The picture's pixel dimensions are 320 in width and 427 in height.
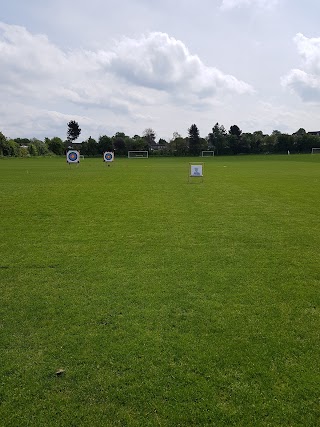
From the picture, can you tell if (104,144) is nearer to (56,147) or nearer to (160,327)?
(56,147)

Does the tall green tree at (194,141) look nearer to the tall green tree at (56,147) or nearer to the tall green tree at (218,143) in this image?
the tall green tree at (218,143)

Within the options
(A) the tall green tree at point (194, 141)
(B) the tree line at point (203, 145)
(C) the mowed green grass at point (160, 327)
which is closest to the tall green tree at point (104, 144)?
(B) the tree line at point (203, 145)

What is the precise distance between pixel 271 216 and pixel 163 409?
8719 millimetres

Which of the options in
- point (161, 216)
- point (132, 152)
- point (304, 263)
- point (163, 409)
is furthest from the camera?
point (132, 152)

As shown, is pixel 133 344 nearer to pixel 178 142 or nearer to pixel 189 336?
pixel 189 336

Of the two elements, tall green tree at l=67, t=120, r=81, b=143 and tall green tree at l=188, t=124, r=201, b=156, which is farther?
tall green tree at l=67, t=120, r=81, b=143

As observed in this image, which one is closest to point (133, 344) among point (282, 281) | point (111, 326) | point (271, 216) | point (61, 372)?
point (111, 326)

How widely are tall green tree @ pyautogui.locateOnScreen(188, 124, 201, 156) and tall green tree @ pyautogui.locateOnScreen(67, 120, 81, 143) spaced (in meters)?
48.0

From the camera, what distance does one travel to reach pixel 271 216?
10688 millimetres

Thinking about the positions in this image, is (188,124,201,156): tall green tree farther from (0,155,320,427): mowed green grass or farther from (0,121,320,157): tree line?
(0,155,320,427): mowed green grass

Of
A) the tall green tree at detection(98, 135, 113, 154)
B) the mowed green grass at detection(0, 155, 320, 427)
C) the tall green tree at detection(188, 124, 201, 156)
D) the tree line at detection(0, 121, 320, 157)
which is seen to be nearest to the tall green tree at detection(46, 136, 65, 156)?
the tree line at detection(0, 121, 320, 157)

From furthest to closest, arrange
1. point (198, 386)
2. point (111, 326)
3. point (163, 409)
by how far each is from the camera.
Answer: point (111, 326) → point (198, 386) → point (163, 409)

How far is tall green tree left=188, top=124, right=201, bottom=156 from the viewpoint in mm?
94812

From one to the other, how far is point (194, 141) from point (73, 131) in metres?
52.3
